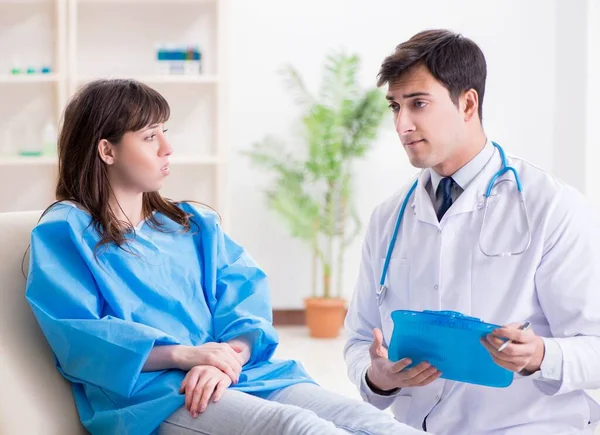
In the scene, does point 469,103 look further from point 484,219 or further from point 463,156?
point 484,219

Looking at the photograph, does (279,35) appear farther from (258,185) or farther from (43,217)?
(43,217)

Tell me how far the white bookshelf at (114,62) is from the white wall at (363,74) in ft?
0.73

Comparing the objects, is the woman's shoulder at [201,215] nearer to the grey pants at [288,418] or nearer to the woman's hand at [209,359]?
the woman's hand at [209,359]

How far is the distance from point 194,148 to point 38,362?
11.5ft

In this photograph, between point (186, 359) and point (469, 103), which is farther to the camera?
point (469, 103)

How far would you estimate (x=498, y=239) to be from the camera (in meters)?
1.79

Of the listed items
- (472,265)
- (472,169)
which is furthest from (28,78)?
(472,265)

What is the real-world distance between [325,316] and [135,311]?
10.9ft

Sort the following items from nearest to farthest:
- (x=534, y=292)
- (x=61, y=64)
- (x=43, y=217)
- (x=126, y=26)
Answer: (x=534, y=292) < (x=43, y=217) < (x=61, y=64) < (x=126, y=26)

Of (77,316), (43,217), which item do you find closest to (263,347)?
(77,316)

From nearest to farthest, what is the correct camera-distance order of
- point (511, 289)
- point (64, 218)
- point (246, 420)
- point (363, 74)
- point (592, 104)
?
1. point (246, 420)
2. point (511, 289)
3. point (64, 218)
4. point (592, 104)
5. point (363, 74)

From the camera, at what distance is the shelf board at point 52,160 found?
4.77m

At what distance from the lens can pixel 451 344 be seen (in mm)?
1526

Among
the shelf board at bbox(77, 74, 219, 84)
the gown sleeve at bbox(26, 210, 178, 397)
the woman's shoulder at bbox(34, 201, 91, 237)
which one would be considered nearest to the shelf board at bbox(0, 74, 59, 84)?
the shelf board at bbox(77, 74, 219, 84)
